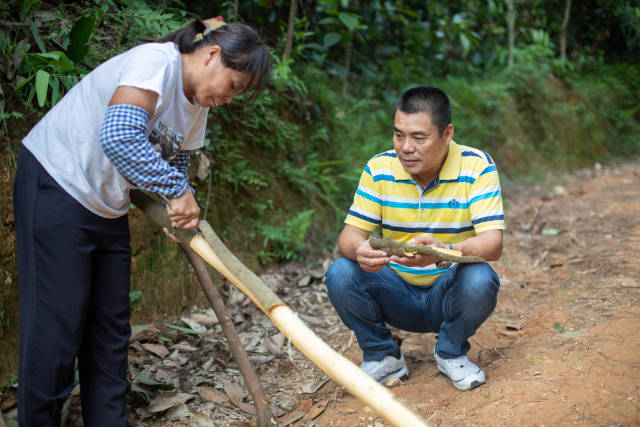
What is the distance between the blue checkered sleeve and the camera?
1743 mm

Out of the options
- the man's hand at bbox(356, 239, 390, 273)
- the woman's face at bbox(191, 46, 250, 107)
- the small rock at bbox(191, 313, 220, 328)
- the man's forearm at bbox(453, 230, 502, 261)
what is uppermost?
the woman's face at bbox(191, 46, 250, 107)

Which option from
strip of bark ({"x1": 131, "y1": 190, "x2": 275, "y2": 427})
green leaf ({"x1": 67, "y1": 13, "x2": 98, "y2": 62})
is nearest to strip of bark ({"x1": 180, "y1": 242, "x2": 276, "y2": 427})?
strip of bark ({"x1": 131, "y1": 190, "x2": 275, "y2": 427})

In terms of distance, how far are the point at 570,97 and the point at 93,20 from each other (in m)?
9.98

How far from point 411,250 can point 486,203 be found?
0.49m

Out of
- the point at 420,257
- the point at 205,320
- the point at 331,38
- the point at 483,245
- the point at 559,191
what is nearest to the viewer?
the point at 420,257

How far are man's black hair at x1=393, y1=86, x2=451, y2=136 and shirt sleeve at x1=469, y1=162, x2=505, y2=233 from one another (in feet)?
0.96

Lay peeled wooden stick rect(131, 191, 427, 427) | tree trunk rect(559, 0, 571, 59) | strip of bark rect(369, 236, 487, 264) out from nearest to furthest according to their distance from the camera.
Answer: peeled wooden stick rect(131, 191, 427, 427) → strip of bark rect(369, 236, 487, 264) → tree trunk rect(559, 0, 571, 59)

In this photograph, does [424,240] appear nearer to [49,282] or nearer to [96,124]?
[96,124]

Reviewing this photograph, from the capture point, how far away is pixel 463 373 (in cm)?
243

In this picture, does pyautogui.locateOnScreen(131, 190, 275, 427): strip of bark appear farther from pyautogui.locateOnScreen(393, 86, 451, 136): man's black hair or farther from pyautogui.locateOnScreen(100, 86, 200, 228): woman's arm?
pyautogui.locateOnScreen(393, 86, 451, 136): man's black hair

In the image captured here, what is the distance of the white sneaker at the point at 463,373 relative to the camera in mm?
2418

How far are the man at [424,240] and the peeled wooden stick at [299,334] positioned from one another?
0.64 metres

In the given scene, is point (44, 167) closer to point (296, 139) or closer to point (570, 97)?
point (296, 139)

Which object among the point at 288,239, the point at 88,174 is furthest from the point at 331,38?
the point at 88,174
